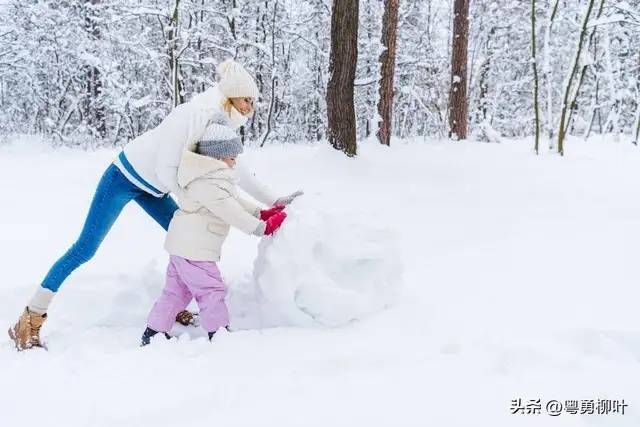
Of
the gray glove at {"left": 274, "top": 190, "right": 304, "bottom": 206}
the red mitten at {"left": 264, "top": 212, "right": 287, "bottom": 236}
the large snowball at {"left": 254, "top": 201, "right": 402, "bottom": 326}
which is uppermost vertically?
the gray glove at {"left": 274, "top": 190, "right": 304, "bottom": 206}

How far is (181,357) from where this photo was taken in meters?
2.60

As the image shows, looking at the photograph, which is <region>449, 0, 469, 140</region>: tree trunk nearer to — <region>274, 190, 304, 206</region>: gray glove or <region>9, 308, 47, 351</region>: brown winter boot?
<region>274, 190, 304, 206</region>: gray glove

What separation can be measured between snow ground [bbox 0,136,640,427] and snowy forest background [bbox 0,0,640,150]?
7.43 meters

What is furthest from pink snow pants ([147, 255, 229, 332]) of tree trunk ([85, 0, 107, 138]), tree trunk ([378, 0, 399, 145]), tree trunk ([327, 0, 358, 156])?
tree trunk ([85, 0, 107, 138])

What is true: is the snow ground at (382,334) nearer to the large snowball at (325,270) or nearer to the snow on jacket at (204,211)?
the large snowball at (325,270)

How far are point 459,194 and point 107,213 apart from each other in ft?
13.9

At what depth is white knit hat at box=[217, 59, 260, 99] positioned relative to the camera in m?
2.86

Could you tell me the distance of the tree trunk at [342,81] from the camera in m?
6.89

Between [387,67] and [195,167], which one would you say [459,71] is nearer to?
[387,67]

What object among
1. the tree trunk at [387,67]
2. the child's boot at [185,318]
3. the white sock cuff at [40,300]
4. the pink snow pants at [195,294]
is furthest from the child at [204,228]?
the tree trunk at [387,67]

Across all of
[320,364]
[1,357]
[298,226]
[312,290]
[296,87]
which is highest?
[296,87]

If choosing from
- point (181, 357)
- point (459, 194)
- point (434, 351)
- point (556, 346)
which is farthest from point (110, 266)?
point (459, 194)

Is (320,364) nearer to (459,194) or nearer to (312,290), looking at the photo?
(312,290)

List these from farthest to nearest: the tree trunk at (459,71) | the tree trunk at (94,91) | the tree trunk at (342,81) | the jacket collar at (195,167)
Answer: the tree trunk at (94,91) < the tree trunk at (459,71) < the tree trunk at (342,81) < the jacket collar at (195,167)
